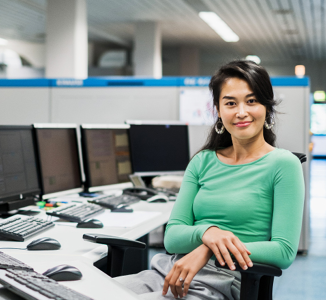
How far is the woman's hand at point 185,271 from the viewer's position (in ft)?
3.95

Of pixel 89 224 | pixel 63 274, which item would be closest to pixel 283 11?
pixel 89 224

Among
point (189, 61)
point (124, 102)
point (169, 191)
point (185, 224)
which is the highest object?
point (189, 61)

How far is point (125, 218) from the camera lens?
6.61ft

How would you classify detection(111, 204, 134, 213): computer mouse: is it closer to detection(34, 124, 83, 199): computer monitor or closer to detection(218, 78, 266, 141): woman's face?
detection(34, 124, 83, 199): computer monitor

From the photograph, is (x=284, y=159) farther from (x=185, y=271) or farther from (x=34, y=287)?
(x=34, y=287)

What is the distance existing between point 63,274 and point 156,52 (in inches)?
351

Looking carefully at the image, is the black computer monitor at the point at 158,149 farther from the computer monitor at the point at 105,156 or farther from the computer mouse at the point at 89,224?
the computer mouse at the point at 89,224

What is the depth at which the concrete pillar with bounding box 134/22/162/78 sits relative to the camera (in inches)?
368

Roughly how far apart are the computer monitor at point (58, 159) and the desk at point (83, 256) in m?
0.27

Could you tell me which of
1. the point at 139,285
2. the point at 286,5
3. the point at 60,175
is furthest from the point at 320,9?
the point at 139,285

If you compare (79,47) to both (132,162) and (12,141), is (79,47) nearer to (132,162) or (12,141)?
(132,162)

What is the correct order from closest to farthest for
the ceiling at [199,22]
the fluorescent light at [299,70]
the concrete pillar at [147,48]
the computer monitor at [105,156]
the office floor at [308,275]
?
1. the computer monitor at [105,156]
2. the office floor at [308,275]
3. the ceiling at [199,22]
4. the concrete pillar at [147,48]
5. the fluorescent light at [299,70]

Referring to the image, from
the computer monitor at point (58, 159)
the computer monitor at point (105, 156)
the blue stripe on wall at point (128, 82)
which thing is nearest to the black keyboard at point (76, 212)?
the computer monitor at point (58, 159)

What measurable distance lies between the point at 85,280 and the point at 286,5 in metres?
7.42
